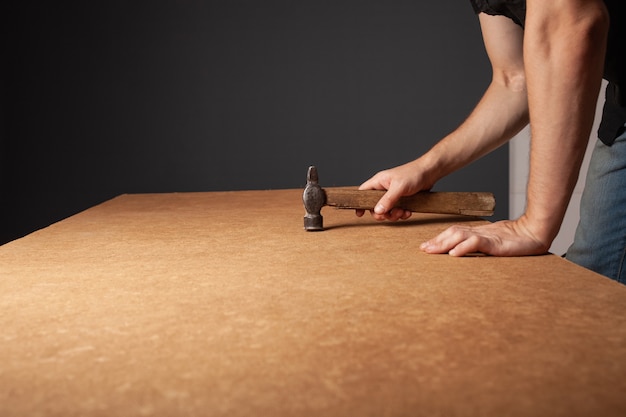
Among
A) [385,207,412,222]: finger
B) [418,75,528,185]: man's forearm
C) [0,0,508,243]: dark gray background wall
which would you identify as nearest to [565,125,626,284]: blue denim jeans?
[418,75,528,185]: man's forearm

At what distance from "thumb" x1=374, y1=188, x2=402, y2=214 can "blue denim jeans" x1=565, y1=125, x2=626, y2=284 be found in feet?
1.85

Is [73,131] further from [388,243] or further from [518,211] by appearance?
[388,243]

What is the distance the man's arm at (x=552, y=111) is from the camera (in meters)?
1.15

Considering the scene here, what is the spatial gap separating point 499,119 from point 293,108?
90.8 inches

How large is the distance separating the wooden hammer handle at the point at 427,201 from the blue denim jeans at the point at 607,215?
35cm

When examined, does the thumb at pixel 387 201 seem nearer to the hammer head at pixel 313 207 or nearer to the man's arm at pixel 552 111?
the hammer head at pixel 313 207

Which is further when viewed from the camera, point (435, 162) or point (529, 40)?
point (435, 162)

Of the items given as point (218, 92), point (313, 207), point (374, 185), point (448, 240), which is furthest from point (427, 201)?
point (218, 92)

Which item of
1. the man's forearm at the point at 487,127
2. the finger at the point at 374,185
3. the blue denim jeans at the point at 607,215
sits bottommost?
the blue denim jeans at the point at 607,215

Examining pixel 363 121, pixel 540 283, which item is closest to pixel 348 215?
pixel 540 283

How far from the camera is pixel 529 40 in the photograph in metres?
1.20

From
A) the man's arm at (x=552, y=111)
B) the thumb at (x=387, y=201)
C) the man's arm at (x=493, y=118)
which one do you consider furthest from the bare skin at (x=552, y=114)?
the man's arm at (x=493, y=118)

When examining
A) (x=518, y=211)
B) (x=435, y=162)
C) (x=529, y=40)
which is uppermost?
(x=529, y=40)

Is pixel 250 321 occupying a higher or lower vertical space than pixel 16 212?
higher
